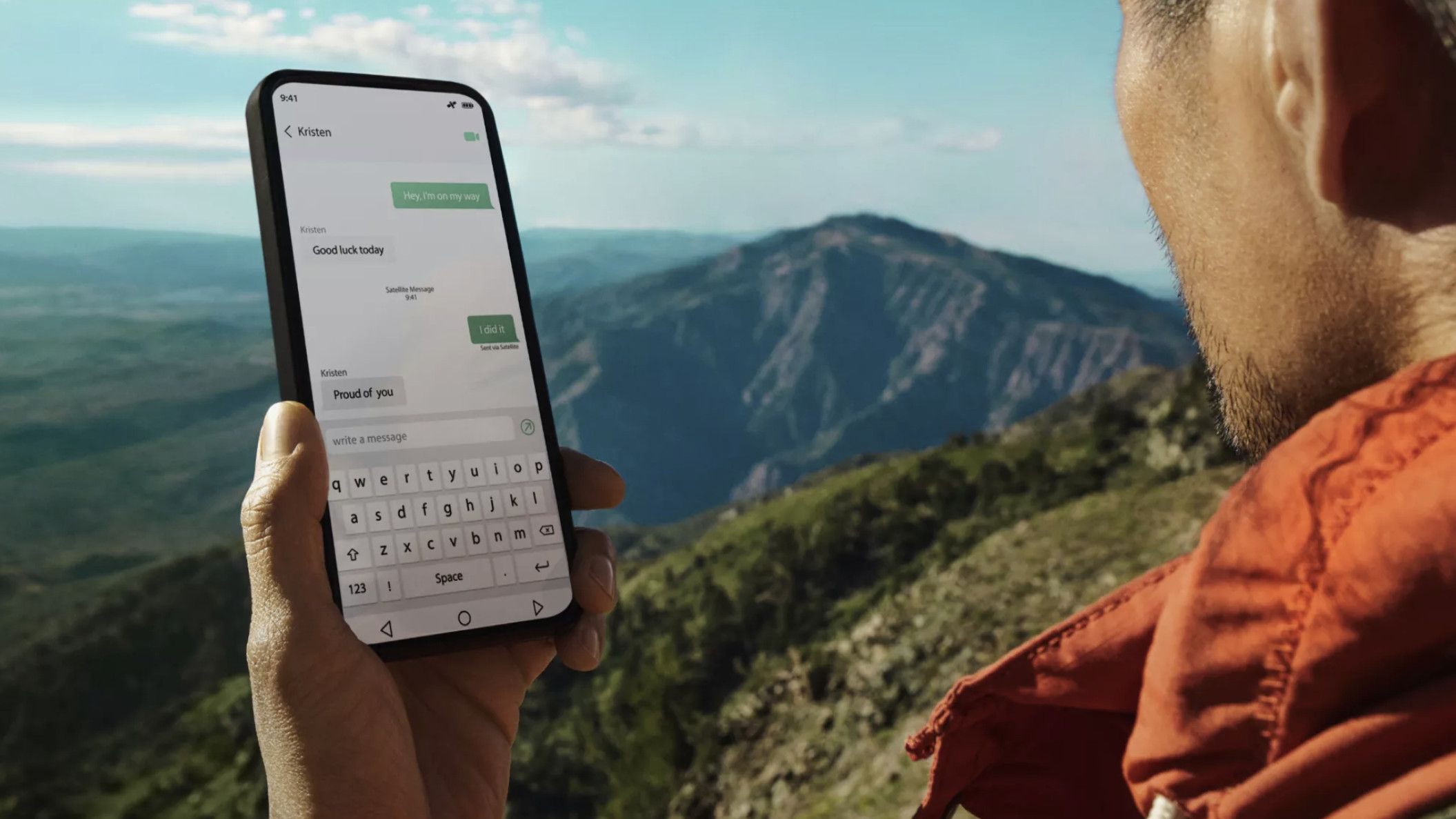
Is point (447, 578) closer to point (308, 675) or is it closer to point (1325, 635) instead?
point (308, 675)

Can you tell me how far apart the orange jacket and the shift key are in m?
1.93

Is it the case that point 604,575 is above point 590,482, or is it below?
below

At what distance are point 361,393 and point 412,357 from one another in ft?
0.60

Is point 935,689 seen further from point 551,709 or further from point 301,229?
point 551,709

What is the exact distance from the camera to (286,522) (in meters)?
2.63

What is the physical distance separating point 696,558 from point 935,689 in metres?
59.7

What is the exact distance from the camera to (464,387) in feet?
10.4

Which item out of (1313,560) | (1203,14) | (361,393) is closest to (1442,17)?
(1203,14)

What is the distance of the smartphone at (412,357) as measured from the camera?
2953mm

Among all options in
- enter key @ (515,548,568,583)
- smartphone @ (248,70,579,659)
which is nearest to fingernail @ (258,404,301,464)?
smartphone @ (248,70,579,659)

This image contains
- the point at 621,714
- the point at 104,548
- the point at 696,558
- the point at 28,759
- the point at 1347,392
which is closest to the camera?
the point at 1347,392

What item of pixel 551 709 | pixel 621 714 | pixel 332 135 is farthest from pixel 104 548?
pixel 332 135

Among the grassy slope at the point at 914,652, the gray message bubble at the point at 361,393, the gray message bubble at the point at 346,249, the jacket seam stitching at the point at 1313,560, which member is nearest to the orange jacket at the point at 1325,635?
the jacket seam stitching at the point at 1313,560

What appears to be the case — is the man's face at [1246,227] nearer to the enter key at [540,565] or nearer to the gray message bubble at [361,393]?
the enter key at [540,565]
